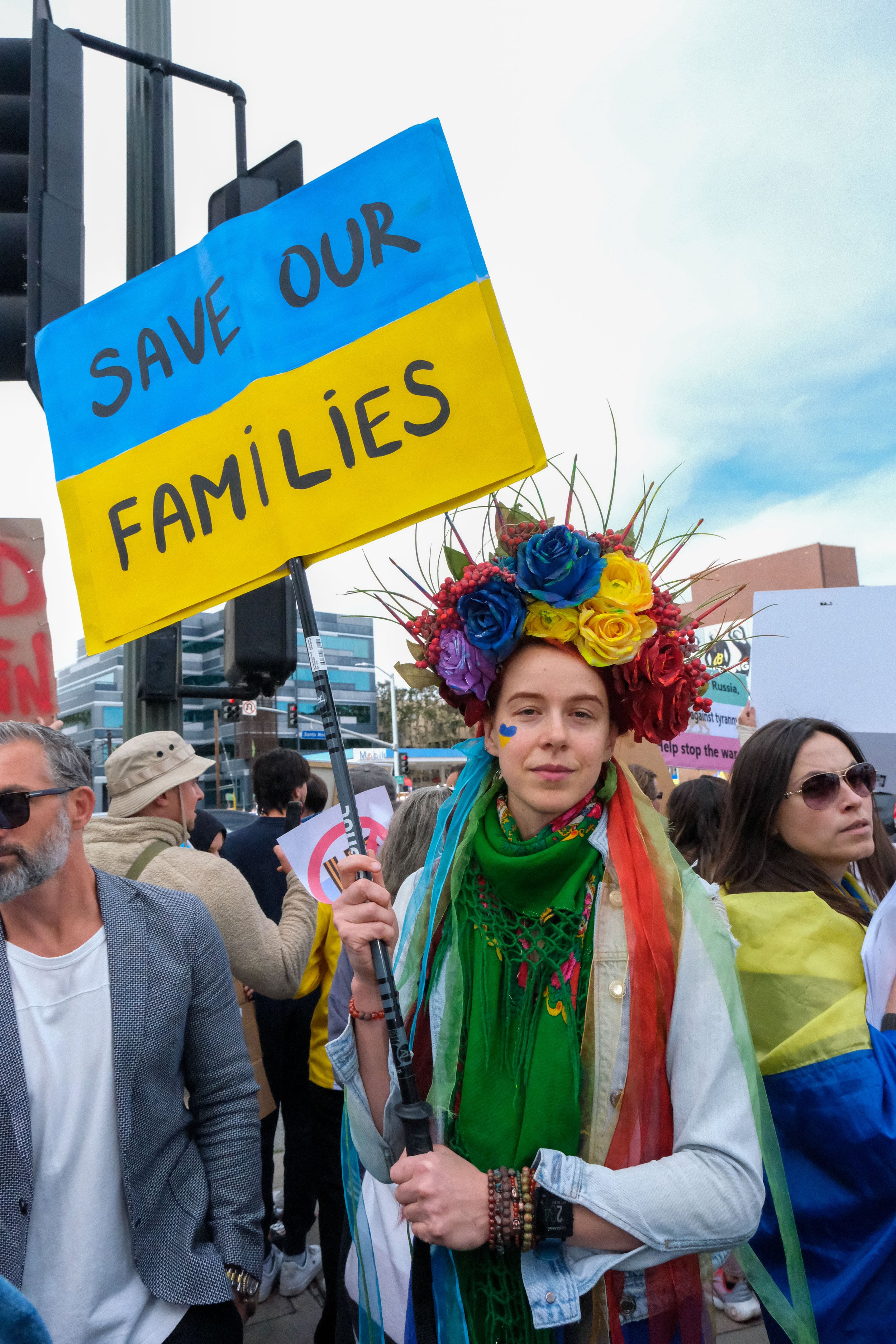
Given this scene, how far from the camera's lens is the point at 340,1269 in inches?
80.0

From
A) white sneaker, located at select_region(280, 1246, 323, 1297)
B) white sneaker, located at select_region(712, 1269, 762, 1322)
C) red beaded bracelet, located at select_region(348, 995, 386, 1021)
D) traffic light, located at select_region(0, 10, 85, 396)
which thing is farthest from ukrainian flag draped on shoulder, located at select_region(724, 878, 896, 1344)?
traffic light, located at select_region(0, 10, 85, 396)

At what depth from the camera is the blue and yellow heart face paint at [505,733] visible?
63.2 inches

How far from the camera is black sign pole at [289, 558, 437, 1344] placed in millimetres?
1387

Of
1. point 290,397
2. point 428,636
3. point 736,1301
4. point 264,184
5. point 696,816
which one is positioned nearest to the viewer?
point 290,397

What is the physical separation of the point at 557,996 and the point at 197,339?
4.59ft

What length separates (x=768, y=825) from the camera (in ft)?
7.24

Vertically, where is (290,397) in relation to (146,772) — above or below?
above

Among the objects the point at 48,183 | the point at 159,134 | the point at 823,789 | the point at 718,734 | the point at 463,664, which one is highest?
the point at 159,134

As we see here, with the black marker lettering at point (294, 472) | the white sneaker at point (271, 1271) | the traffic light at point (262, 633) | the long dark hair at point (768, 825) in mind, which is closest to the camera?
the black marker lettering at point (294, 472)

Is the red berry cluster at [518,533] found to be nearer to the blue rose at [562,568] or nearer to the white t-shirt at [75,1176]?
the blue rose at [562,568]

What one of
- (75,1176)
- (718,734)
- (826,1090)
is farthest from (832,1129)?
(718,734)

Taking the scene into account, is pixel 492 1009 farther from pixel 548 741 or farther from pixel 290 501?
pixel 290 501

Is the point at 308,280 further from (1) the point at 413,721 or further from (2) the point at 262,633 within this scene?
(1) the point at 413,721

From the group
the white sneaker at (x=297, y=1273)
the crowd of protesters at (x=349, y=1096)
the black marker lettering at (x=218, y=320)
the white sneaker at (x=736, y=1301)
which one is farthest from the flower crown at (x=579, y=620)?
the white sneaker at (x=297, y=1273)
